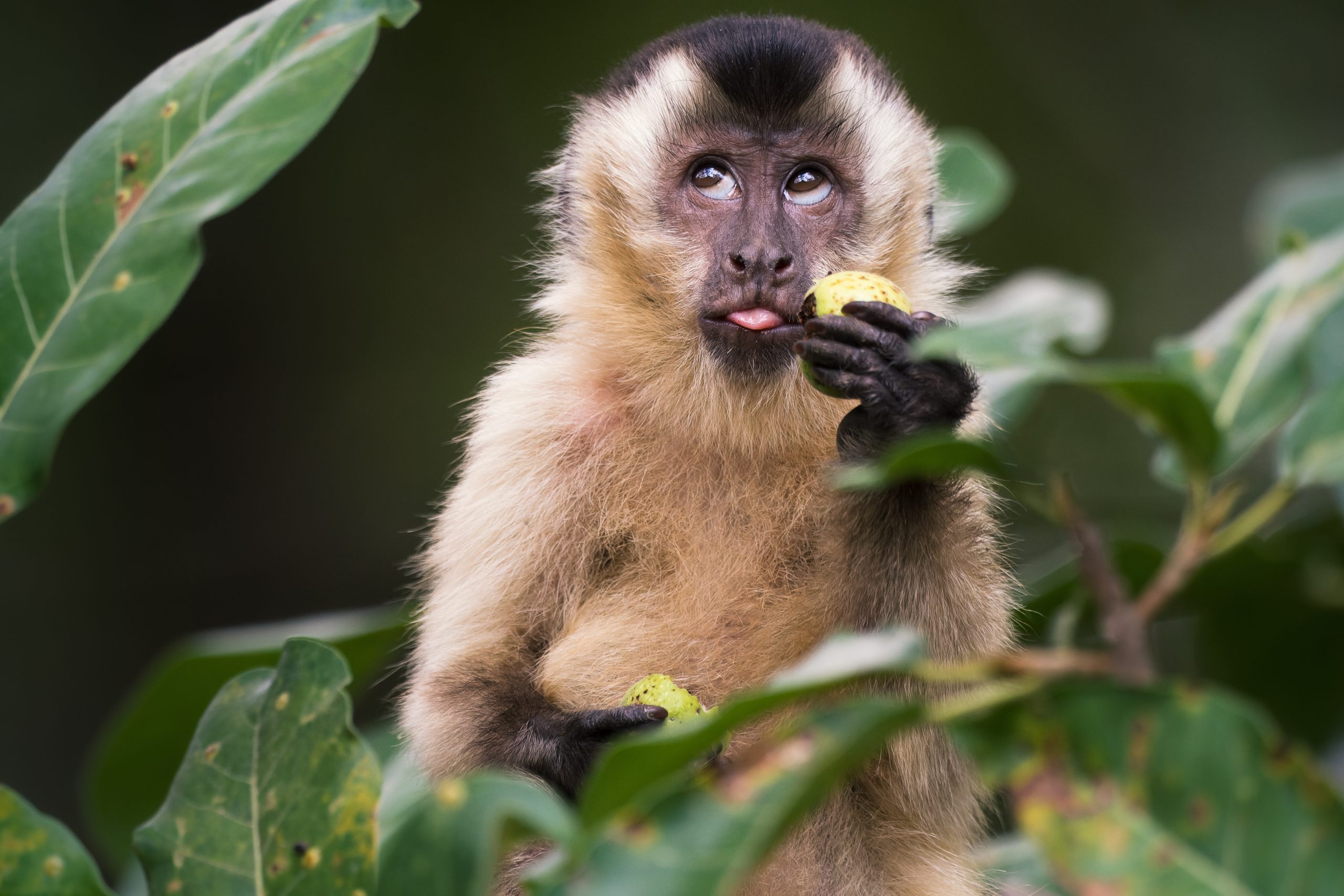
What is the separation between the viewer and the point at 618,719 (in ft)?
7.79

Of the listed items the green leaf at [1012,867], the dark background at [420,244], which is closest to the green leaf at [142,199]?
the green leaf at [1012,867]

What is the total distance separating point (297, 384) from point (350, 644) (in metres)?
4.84

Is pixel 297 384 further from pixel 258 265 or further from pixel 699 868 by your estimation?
pixel 699 868

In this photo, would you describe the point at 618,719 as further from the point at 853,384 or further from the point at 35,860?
the point at 35,860

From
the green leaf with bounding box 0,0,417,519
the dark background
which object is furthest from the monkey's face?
the dark background

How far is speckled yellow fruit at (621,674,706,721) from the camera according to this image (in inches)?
91.8

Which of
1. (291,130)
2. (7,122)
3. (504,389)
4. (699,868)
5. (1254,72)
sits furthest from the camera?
(1254,72)

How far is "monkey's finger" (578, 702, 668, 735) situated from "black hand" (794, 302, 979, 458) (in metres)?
0.63

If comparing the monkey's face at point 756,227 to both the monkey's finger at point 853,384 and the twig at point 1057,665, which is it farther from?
the twig at point 1057,665

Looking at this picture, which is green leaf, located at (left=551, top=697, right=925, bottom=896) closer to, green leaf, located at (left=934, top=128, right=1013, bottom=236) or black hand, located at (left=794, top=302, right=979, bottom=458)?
black hand, located at (left=794, top=302, right=979, bottom=458)

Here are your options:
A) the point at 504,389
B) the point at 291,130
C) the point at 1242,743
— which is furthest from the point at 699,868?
the point at 504,389

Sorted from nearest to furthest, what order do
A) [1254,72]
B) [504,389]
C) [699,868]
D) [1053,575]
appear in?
1. [699,868]
2. [1053,575]
3. [504,389]
4. [1254,72]

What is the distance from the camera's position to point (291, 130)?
186 cm

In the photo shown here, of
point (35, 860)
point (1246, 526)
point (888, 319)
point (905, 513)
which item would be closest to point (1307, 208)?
point (888, 319)
